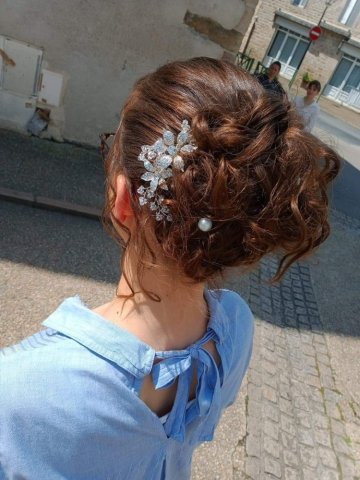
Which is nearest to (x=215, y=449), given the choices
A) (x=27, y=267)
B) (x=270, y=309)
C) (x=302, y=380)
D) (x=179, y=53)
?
(x=302, y=380)

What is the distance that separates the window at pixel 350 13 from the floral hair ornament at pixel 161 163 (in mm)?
28677

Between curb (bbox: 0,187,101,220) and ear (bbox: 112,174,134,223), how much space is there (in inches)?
120

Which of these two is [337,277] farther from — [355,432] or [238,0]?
[238,0]

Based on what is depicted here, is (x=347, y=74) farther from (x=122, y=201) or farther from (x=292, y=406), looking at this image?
(x=122, y=201)

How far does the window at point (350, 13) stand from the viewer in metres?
23.7

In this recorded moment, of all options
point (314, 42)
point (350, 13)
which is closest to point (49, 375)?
point (314, 42)

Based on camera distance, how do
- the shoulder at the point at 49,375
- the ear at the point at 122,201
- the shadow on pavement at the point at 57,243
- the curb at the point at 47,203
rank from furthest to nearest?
1. the curb at the point at 47,203
2. the shadow on pavement at the point at 57,243
3. the ear at the point at 122,201
4. the shoulder at the point at 49,375

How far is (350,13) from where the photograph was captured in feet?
78.7

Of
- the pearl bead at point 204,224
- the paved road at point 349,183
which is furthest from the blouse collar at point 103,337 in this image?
the paved road at point 349,183

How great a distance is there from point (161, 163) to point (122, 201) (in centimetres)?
17

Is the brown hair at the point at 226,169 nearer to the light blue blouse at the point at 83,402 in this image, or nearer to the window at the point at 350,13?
the light blue blouse at the point at 83,402

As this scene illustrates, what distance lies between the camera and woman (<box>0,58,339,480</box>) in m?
0.78

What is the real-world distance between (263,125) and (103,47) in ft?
13.4

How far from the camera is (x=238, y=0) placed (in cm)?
422
